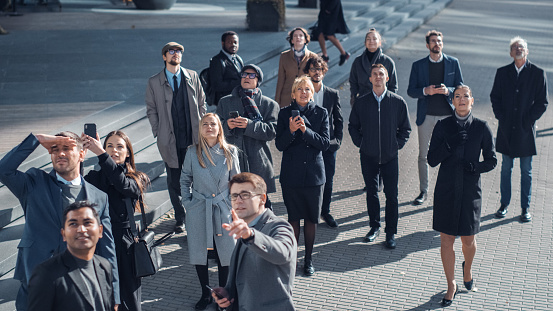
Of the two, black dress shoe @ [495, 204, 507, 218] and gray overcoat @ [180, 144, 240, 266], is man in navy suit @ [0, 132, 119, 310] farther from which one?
black dress shoe @ [495, 204, 507, 218]

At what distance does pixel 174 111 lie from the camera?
8.57 metres

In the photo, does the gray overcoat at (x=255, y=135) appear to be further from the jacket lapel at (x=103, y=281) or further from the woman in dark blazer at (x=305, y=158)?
the jacket lapel at (x=103, y=281)

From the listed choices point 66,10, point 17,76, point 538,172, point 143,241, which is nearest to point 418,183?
point 538,172

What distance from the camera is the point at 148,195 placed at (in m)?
9.43

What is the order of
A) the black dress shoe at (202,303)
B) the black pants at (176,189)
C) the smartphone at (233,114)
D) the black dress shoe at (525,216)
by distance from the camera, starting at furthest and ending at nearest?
1. the black dress shoe at (525,216)
2. the black pants at (176,189)
3. the smartphone at (233,114)
4. the black dress shoe at (202,303)

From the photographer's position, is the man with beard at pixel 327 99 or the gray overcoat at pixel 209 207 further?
the man with beard at pixel 327 99

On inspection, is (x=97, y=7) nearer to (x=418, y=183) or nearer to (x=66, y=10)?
(x=66, y=10)

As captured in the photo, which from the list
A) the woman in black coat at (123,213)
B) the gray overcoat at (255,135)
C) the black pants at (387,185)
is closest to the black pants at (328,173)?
the black pants at (387,185)

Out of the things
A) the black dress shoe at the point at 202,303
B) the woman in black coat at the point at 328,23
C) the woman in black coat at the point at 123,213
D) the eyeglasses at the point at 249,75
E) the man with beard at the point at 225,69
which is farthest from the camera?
the woman in black coat at the point at 328,23

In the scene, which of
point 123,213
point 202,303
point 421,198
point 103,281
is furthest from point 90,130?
point 421,198

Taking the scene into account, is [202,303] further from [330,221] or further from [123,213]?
[330,221]

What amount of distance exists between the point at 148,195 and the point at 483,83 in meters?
9.94

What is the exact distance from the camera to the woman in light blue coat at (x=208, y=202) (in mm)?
6953

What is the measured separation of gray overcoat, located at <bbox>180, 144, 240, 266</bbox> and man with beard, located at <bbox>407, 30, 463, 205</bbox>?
350 centimetres
